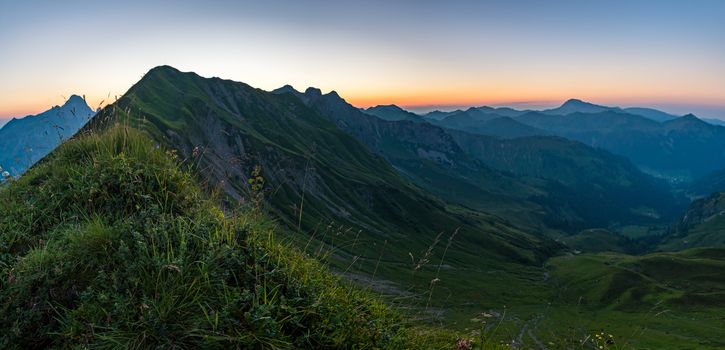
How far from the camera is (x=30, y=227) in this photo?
7.80 metres

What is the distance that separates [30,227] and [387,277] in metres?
158

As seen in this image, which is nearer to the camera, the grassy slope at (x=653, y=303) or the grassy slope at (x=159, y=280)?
the grassy slope at (x=159, y=280)

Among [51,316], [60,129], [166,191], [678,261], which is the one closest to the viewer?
[51,316]

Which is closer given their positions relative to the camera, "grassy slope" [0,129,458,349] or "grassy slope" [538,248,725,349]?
"grassy slope" [0,129,458,349]

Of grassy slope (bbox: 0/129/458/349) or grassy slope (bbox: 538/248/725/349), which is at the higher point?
grassy slope (bbox: 0/129/458/349)

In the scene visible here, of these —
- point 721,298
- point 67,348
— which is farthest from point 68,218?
point 721,298

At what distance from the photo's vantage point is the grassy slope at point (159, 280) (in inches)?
216

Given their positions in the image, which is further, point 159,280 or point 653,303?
point 653,303

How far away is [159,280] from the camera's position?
5875 millimetres

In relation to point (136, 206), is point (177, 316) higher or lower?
lower

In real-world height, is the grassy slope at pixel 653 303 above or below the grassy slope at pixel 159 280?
below

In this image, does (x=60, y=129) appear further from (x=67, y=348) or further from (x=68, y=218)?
(x=67, y=348)

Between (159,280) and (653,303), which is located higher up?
(159,280)

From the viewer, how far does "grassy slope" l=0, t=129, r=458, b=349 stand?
5480 mm
